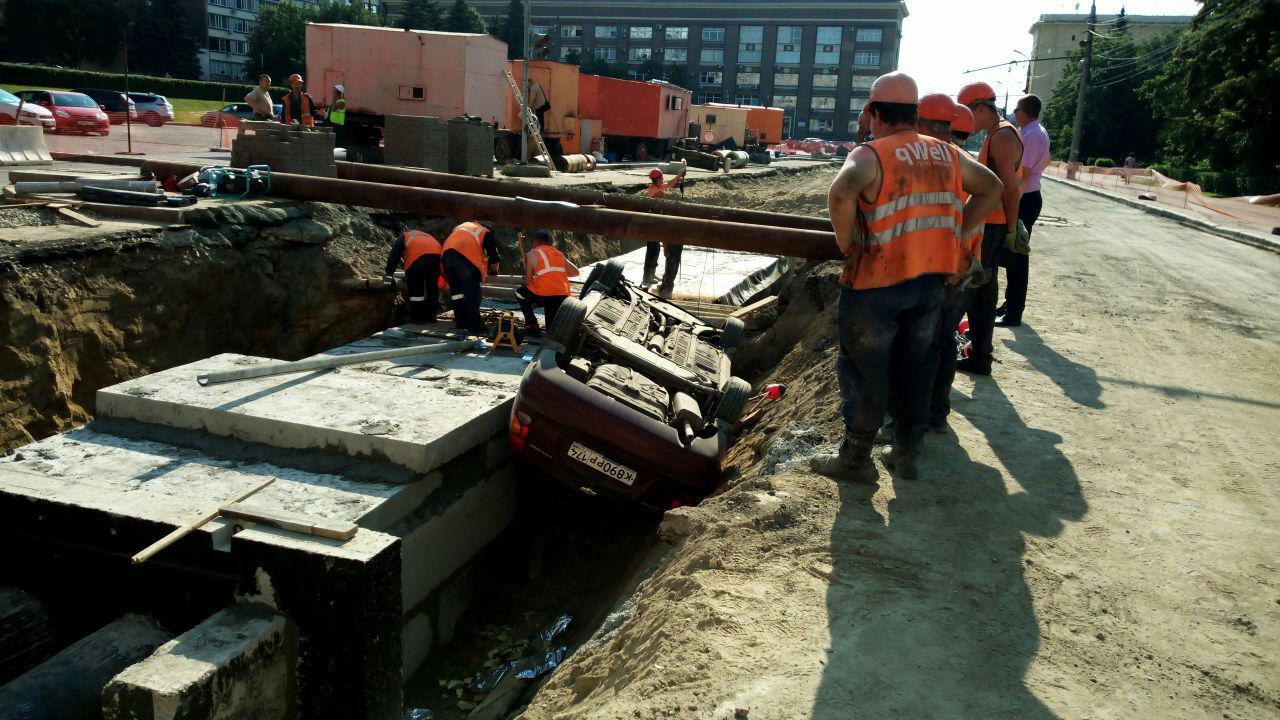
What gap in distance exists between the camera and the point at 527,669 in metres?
5.33

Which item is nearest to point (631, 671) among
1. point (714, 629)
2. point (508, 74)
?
point (714, 629)

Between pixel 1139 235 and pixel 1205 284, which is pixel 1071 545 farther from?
pixel 1139 235

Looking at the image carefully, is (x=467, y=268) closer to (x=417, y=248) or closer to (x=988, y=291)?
(x=417, y=248)

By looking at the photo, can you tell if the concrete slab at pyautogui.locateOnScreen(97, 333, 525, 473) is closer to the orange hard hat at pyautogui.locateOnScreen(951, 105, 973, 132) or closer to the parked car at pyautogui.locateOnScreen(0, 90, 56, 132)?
the orange hard hat at pyautogui.locateOnScreen(951, 105, 973, 132)

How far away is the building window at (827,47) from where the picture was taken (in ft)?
303

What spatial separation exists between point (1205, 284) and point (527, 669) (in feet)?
31.7

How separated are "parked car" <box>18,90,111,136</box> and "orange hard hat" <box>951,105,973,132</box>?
78.0 ft

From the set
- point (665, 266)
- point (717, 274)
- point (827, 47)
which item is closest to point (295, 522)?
point (665, 266)

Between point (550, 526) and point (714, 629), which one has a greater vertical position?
point (714, 629)

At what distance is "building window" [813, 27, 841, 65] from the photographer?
9238 centimetres

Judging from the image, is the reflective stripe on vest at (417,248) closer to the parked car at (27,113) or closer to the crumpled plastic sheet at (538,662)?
the crumpled plastic sheet at (538,662)

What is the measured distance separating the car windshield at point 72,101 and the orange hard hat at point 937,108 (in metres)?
25.3

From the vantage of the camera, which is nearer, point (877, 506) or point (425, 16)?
point (877, 506)

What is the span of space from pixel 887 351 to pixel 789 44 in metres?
97.8
